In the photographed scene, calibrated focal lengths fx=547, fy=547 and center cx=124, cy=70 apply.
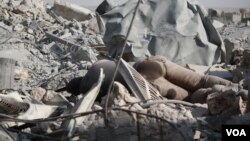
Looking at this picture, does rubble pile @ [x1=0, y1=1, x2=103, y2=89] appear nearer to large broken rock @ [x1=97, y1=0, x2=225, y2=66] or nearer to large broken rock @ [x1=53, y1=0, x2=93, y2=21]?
large broken rock @ [x1=53, y1=0, x2=93, y2=21]

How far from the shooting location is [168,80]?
20.4 feet

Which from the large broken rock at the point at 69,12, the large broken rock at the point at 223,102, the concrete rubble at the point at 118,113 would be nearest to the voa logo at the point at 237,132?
the concrete rubble at the point at 118,113

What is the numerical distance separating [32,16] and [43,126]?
35.0 ft


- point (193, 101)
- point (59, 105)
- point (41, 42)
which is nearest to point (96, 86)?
point (59, 105)

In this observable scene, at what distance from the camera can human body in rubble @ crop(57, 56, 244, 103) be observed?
5.80 metres

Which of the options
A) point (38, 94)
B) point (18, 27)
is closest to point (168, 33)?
point (38, 94)

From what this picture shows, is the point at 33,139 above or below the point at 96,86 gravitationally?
below

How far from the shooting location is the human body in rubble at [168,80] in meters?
5.80

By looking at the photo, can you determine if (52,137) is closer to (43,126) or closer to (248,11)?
(43,126)

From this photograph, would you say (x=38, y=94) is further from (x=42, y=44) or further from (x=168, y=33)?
(x=42, y=44)

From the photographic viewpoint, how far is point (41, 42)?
11680 mm

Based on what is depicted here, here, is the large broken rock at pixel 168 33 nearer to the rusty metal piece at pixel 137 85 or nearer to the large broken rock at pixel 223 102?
the rusty metal piece at pixel 137 85

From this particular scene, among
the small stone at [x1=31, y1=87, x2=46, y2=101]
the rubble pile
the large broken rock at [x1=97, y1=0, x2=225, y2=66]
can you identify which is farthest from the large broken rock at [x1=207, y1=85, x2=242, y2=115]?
the large broken rock at [x1=97, y1=0, x2=225, y2=66]

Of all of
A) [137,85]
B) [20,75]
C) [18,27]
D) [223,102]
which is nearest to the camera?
[223,102]
